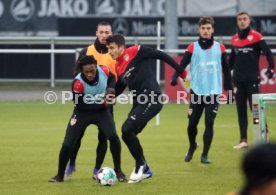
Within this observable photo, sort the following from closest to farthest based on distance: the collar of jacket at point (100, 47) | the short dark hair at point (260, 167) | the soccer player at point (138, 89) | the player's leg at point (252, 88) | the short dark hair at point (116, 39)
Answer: the short dark hair at point (260, 167)
the short dark hair at point (116, 39)
the soccer player at point (138, 89)
the collar of jacket at point (100, 47)
the player's leg at point (252, 88)

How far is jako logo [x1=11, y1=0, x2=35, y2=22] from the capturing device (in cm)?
3034

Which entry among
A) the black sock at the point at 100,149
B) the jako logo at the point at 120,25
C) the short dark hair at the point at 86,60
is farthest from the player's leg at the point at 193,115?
the jako logo at the point at 120,25

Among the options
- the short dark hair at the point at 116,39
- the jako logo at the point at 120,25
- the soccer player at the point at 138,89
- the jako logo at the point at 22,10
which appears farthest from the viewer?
the jako logo at the point at 22,10

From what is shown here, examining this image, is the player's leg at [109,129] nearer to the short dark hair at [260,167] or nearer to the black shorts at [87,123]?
the black shorts at [87,123]

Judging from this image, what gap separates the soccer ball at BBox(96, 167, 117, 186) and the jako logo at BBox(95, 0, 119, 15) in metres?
21.1

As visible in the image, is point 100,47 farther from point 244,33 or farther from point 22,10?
point 22,10

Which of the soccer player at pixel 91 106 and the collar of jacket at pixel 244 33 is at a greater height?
the collar of jacket at pixel 244 33

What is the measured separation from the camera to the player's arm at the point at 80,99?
9.92 meters

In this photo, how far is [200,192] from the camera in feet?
31.0

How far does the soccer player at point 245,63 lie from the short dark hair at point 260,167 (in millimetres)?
10398

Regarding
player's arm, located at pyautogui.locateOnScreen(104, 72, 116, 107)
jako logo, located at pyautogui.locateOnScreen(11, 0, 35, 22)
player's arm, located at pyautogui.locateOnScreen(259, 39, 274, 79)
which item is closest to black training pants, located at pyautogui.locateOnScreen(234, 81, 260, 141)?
player's arm, located at pyautogui.locateOnScreen(259, 39, 274, 79)

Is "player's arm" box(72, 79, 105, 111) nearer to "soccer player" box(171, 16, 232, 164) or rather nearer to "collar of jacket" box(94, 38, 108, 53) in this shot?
"collar of jacket" box(94, 38, 108, 53)

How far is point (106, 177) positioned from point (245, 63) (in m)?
4.94

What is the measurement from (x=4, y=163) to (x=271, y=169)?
8880mm
